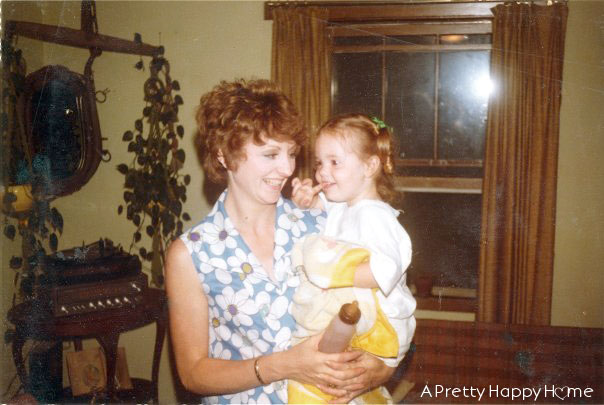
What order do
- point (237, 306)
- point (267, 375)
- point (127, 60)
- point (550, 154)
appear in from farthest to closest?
point (127, 60), point (550, 154), point (237, 306), point (267, 375)

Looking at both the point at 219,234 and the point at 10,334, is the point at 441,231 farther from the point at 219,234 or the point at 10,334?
the point at 10,334

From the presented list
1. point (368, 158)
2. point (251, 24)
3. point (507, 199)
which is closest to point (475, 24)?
point (507, 199)

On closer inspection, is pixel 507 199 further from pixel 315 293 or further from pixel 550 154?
pixel 315 293

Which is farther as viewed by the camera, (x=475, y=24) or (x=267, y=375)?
(x=475, y=24)

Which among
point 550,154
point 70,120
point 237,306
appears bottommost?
point 237,306

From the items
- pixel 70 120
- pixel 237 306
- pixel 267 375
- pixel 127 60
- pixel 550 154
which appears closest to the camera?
pixel 267 375

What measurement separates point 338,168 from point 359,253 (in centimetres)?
32

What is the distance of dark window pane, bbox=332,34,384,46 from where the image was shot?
308 cm

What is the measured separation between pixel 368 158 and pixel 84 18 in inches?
82.3

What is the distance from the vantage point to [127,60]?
3135 mm

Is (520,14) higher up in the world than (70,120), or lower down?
higher up

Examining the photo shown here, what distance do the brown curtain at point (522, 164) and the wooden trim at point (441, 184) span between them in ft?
0.47

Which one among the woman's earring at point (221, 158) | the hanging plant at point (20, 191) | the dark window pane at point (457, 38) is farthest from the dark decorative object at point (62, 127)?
the dark window pane at point (457, 38)

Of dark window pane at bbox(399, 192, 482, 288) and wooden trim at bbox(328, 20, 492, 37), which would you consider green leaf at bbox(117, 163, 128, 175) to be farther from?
dark window pane at bbox(399, 192, 482, 288)
